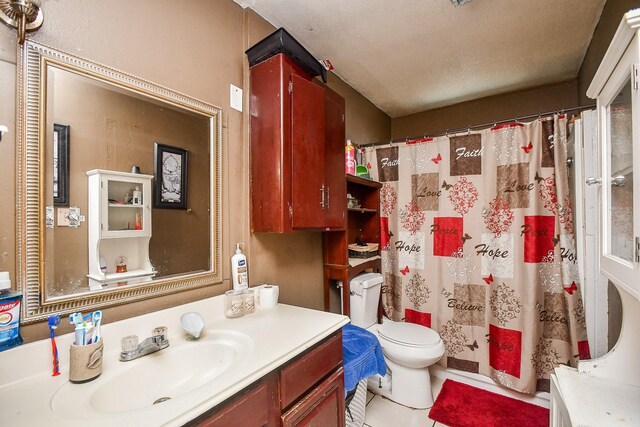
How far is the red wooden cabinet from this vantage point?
134cm

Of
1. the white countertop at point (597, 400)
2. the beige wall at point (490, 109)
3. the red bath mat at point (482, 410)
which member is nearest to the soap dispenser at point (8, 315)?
the white countertop at point (597, 400)

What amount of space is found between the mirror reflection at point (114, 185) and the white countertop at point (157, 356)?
0.16 metres

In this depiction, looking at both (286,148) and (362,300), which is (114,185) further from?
(362,300)

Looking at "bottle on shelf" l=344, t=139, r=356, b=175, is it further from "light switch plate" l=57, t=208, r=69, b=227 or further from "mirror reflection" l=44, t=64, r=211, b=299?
"light switch plate" l=57, t=208, r=69, b=227

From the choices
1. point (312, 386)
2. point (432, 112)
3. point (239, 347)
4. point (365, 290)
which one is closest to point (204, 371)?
point (239, 347)

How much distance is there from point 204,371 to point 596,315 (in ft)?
6.55

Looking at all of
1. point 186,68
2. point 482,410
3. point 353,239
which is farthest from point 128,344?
point 482,410

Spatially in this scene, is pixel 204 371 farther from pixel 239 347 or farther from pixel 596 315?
pixel 596 315

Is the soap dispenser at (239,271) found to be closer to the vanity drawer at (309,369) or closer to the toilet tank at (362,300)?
the vanity drawer at (309,369)

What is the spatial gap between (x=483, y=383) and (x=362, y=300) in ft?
3.57

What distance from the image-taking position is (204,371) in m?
0.98

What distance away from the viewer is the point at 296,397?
3.14ft

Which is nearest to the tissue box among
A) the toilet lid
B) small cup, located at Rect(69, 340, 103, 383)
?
the toilet lid

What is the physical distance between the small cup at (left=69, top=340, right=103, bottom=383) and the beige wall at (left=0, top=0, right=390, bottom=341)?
0.57 ft
